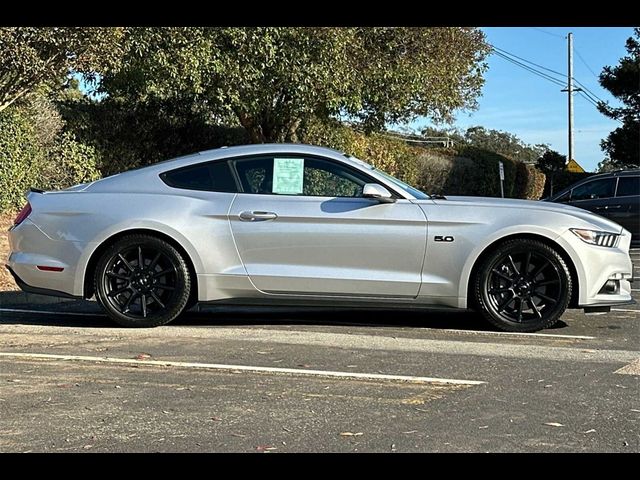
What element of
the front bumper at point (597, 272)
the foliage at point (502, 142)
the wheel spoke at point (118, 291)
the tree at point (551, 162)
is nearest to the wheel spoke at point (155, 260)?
the wheel spoke at point (118, 291)

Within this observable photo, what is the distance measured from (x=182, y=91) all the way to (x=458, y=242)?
10.6 meters

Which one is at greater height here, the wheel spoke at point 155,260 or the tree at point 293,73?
the tree at point 293,73

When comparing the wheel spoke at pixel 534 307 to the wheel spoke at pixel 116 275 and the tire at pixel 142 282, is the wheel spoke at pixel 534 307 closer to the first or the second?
the tire at pixel 142 282

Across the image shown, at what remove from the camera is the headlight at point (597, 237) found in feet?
20.4

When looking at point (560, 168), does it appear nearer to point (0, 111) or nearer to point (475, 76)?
point (475, 76)

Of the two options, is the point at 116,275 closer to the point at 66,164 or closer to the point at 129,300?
the point at 129,300

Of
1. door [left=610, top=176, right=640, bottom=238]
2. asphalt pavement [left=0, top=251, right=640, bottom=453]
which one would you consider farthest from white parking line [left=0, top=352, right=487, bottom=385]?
door [left=610, top=176, right=640, bottom=238]

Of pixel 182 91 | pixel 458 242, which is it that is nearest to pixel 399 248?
pixel 458 242

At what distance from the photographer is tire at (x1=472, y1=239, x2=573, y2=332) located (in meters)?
6.20

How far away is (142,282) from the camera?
6441 millimetres

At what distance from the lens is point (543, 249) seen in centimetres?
619

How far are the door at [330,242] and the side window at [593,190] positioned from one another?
34.7 feet

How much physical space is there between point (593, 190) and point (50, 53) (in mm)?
10549
